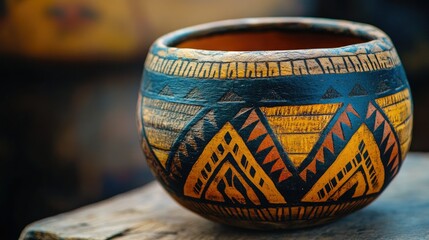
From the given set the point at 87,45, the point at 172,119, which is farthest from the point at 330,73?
the point at 87,45

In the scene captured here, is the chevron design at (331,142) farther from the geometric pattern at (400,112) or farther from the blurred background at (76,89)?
the blurred background at (76,89)

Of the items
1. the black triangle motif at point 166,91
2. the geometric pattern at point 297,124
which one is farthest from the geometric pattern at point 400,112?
the black triangle motif at point 166,91

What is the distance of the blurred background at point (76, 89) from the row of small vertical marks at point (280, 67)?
1.13 metres

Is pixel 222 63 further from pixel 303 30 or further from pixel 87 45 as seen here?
pixel 87 45

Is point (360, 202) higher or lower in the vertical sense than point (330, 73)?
lower

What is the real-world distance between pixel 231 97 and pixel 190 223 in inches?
15.0

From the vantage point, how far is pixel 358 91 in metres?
1.32

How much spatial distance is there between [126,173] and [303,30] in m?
1.13

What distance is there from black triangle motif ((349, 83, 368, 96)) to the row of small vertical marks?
0.03 meters

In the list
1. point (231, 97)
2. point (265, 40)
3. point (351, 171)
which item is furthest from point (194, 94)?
point (265, 40)

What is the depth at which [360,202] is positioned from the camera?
140cm

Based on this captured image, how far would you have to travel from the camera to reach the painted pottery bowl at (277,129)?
1.29 m

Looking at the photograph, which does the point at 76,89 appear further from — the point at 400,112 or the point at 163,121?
the point at 400,112

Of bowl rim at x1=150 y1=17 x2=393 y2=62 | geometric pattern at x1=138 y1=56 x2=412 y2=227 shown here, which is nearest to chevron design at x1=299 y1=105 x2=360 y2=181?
geometric pattern at x1=138 y1=56 x2=412 y2=227
